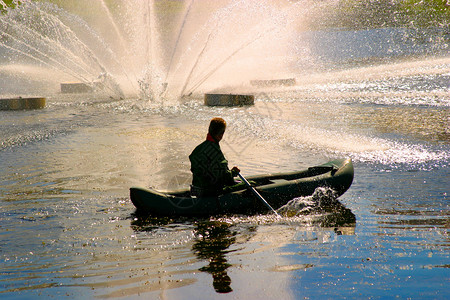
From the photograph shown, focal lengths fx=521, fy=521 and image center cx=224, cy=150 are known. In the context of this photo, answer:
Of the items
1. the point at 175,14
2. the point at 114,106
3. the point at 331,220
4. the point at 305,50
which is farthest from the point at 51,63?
the point at 331,220

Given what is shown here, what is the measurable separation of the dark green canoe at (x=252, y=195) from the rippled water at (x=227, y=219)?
203mm

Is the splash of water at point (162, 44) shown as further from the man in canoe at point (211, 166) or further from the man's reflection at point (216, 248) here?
the man's reflection at point (216, 248)

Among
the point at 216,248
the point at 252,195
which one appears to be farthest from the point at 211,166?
the point at 216,248

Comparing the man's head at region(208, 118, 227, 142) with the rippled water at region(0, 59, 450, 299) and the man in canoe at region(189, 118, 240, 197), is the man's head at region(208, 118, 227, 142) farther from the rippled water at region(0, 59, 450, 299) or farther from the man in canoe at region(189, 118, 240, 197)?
the rippled water at region(0, 59, 450, 299)

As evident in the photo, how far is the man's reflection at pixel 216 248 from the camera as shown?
5191 millimetres

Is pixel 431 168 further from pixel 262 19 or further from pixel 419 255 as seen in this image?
pixel 262 19

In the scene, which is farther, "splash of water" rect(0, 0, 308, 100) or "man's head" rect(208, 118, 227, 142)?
"splash of water" rect(0, 0, 308, 100)

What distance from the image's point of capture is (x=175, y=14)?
51500mm

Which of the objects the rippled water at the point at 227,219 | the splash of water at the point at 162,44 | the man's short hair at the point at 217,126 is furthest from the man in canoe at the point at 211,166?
the splash of water at the point at 162,44

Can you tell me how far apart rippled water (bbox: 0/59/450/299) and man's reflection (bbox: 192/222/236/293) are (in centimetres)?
2

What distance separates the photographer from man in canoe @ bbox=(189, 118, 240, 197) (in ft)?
24.8

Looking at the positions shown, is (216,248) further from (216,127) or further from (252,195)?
(216,127)

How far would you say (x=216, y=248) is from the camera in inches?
245

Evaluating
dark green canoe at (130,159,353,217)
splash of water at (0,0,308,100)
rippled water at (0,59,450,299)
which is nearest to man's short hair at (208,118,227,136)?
dark green canoe at (130,159,353,217)
